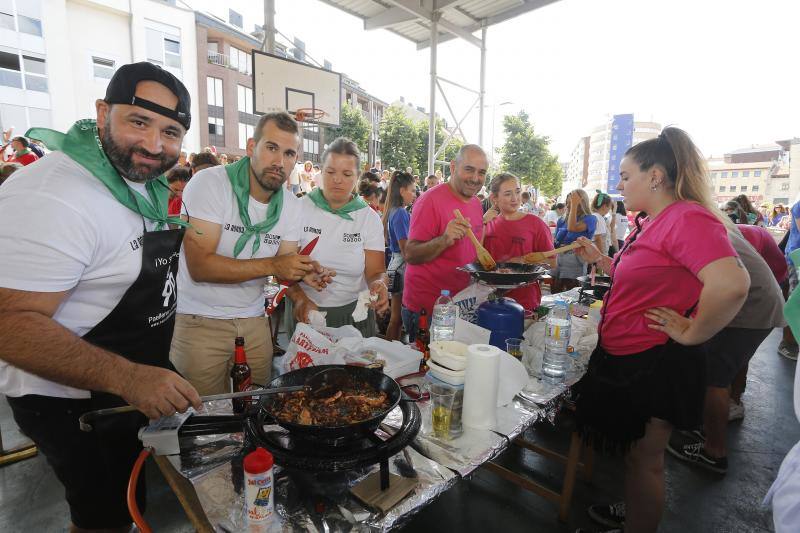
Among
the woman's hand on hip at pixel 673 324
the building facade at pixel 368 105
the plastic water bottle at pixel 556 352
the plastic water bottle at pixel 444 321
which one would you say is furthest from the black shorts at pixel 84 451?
the building facade at pixel 368 105

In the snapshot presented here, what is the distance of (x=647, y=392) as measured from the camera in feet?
5.75

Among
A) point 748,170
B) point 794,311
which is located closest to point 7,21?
point 794,311

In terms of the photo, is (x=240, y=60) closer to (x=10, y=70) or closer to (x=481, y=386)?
(x=10, y=70)

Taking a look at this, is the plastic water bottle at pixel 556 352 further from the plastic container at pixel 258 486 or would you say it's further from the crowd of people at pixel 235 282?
the plastic container at pixel 258 486

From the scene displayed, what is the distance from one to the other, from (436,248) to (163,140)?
1.76 m

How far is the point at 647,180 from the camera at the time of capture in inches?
71.2

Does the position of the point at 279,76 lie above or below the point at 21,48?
below

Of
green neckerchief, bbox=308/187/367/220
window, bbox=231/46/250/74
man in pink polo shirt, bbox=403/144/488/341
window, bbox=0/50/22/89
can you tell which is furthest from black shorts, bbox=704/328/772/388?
window, bbox=231/46/250/74

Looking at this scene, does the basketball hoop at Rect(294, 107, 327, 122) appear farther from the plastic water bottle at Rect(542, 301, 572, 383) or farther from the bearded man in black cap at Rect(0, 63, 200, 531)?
the plastic water bottle at Rect(542, 301, 572, 383)

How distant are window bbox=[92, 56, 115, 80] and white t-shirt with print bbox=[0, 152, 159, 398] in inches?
814

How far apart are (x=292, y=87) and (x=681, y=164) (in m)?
7.45

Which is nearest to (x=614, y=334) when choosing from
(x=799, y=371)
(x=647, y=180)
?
(x=647, y=180)

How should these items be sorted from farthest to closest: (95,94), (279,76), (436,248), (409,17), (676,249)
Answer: (95,94) < (409,17) < (279,76) < (436,248) < (676,249)

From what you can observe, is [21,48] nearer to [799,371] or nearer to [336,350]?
[336,350]
